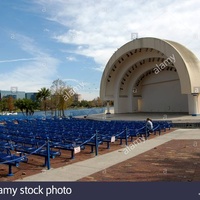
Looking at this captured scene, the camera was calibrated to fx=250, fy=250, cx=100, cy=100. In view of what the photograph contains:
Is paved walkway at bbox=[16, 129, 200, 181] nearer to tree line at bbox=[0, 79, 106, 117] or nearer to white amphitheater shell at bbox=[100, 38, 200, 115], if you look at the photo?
white amphitheater shell at bbox=[100, 38, 200, 115]

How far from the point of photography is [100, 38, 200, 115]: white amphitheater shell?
3356 cm

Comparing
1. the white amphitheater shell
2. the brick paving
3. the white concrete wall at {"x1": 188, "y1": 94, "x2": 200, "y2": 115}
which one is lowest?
the brick paving

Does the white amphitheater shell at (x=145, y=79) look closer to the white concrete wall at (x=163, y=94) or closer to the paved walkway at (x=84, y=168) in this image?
the white concrete wall at (x=163, y=94)

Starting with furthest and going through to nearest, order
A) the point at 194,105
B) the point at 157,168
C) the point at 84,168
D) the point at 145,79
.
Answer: the point at 145,79 → the point at 194,105 → the point at 84,168 → the point at 157,168

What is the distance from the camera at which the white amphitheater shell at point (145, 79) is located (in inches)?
1321

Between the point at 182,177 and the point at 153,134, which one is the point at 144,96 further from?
the point at 182,177

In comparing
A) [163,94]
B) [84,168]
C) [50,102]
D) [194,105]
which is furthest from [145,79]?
[84,168]

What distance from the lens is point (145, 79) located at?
43.2 meters

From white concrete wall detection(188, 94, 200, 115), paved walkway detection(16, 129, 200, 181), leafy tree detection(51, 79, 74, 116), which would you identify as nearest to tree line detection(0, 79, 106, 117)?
leafy tree detection(51, 79, 74, 116)

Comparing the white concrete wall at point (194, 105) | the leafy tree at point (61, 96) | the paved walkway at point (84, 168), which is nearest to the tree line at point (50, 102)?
the leafy tree at point (61, 96)

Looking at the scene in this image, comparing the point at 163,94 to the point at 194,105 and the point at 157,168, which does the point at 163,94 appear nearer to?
the point at 194,105

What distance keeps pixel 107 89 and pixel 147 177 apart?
3362 cm

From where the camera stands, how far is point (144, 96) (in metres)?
43.8

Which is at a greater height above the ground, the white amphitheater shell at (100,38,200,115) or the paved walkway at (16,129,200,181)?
the white amphitheater shell at (100,38,200,115)
